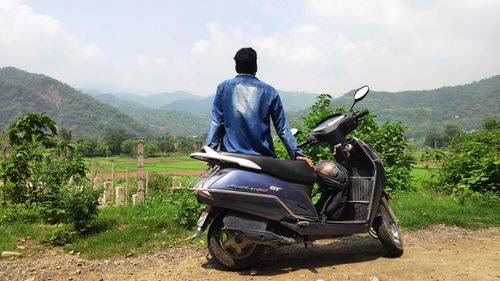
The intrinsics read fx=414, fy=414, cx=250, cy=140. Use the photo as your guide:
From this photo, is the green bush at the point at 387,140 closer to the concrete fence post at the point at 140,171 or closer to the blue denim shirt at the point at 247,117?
the concrete fence post at the point at 140,171

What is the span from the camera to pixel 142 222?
17.1 ft

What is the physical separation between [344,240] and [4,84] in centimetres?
18176

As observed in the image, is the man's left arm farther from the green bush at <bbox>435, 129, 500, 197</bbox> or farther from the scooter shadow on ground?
the green bush at <bbox>435, 129, 500, 197</bbox>

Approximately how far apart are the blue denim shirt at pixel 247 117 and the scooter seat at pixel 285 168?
15 cm

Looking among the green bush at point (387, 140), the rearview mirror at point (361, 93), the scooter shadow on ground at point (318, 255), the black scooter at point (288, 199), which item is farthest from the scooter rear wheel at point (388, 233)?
the green bush at point (387, 140)

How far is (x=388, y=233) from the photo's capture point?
4.16 meters

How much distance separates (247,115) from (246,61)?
0.54 meters

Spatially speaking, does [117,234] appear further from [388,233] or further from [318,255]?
[388,233]

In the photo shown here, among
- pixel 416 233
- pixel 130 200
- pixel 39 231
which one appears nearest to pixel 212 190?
pixel 39 231

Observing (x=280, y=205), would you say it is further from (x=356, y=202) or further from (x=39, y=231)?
(x=39, y=231)

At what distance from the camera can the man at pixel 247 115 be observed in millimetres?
3760

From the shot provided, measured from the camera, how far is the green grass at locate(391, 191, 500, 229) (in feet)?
18.5

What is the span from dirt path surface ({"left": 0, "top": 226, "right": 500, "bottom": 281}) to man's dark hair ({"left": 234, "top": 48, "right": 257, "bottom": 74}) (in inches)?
72.2

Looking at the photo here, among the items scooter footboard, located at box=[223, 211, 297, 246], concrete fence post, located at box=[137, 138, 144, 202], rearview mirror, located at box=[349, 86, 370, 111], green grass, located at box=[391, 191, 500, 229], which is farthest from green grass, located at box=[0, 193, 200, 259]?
green grass, located at box=[391, 191, 500, 229]
